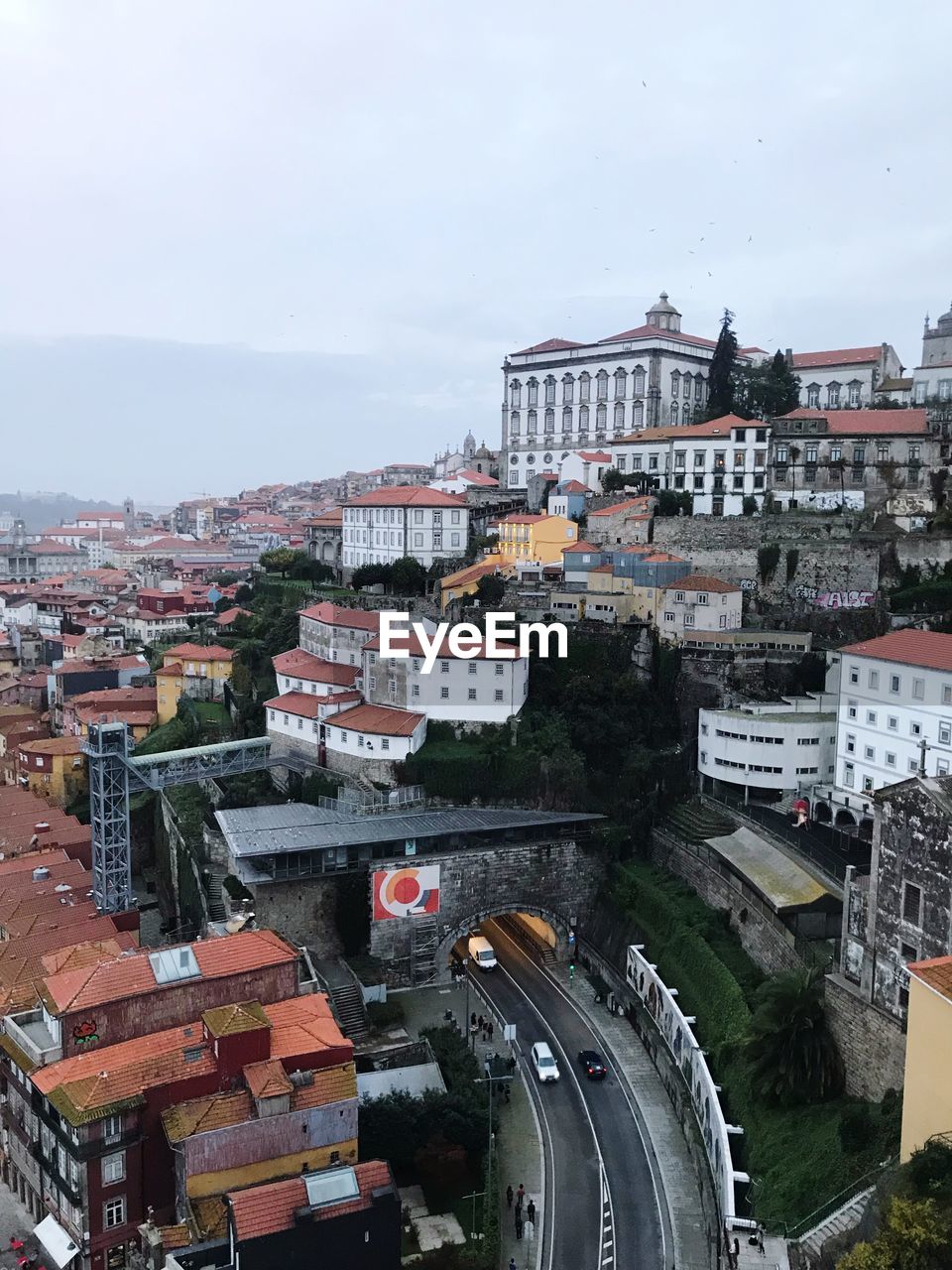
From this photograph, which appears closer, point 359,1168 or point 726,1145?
point 359,1168

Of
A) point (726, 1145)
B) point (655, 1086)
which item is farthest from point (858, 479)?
point (726, 1145)

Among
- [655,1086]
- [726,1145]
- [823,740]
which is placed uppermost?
[823,740]

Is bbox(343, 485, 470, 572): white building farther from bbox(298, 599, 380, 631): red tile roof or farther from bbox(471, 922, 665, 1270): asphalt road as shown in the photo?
bbox(471, 922, 665, 1270): asphalt road

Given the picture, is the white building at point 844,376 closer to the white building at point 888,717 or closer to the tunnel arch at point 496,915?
the white building at point 888,717

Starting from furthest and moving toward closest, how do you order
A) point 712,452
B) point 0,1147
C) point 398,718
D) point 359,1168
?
point 712,452
point 398,718
point 0,1147
point 359,1168

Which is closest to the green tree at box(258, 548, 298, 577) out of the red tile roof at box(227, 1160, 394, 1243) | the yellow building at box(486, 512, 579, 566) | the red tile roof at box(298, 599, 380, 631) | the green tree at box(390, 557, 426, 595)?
the green tree at box(390, 557, 426, 595)

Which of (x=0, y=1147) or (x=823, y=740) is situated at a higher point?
(x=823, y=740)

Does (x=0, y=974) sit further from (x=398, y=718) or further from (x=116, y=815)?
(x=398, y=718)

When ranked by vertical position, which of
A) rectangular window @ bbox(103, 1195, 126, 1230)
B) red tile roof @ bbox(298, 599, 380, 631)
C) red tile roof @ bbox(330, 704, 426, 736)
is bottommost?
rectangular window @ bbox(103, 1195, 126, 1230)
